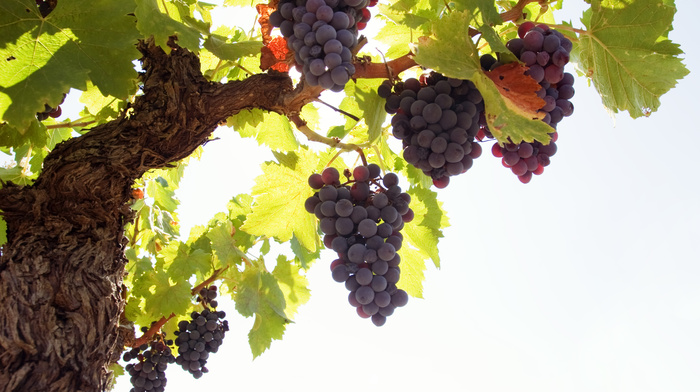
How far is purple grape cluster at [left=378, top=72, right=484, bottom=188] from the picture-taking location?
1789mm

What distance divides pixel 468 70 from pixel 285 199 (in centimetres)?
109

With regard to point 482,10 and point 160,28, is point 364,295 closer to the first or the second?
point 482,10

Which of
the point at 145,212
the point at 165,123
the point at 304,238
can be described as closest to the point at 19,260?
the point at 165,123

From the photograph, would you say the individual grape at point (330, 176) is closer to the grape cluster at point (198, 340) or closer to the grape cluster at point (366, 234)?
the grape cluster at point (366, 234)

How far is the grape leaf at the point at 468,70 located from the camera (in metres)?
1.66

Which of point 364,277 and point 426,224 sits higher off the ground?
point 364,277

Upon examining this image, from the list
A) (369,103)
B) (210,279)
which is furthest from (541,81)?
(210,279)

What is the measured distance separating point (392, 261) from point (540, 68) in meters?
0.86

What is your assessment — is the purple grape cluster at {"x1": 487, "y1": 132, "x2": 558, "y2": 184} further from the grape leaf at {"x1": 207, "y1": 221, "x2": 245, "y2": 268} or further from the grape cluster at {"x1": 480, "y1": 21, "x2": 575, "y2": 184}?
the grape leaf at {"x1": 207, "y1": 221, "x2": 245, "y2": 268}

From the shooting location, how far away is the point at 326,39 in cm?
165

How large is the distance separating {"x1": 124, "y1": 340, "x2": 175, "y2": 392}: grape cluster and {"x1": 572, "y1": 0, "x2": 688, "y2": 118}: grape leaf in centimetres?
307

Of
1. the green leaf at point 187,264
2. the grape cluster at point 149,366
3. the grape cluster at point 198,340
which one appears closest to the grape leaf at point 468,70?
the green leaf at point 187,264

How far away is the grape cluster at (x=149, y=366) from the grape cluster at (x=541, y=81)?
266 cm

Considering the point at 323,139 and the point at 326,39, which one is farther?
the point at 323,139
